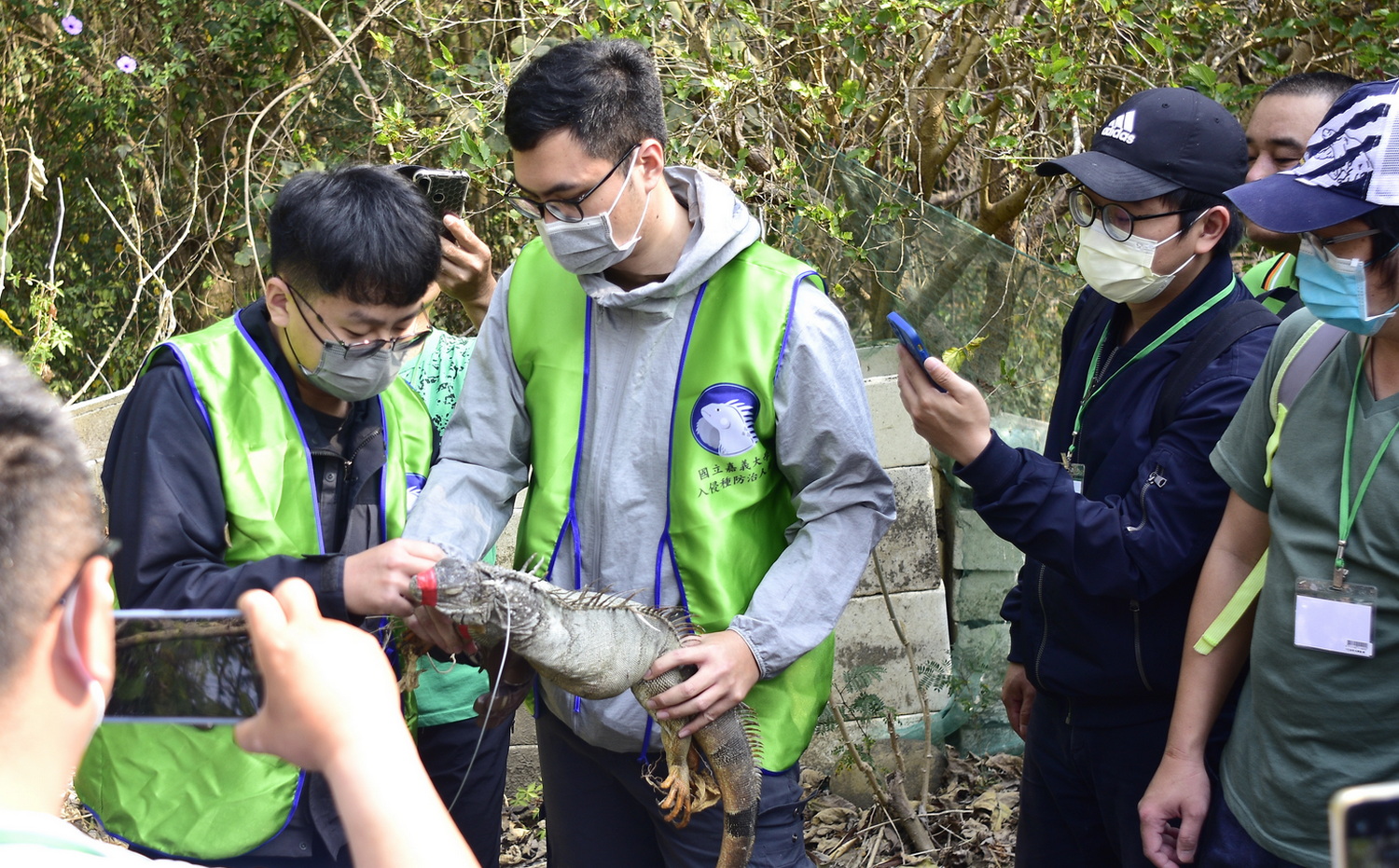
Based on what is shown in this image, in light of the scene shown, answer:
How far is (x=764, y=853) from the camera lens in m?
2.49

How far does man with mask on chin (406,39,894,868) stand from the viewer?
2.39 m

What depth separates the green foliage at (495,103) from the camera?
4605 mm

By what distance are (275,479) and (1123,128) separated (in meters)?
2.11

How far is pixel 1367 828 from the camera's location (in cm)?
92

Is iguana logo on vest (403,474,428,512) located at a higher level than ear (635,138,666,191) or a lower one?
lower

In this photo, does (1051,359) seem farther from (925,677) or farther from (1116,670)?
(1116,670)

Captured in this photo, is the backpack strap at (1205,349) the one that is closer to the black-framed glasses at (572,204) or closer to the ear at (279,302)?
the black-framed glasses at (572,204)

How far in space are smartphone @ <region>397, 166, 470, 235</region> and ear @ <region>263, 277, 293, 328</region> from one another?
2.02 ft

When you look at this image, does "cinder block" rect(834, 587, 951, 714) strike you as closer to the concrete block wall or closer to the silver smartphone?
the concrete block wall

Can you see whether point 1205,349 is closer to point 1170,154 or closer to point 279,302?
point 1170,154

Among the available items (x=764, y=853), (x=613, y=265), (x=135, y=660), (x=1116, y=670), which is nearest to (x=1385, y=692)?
(x=1116, y=670)

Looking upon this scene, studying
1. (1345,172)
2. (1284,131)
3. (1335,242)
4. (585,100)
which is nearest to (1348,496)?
(1335,242)

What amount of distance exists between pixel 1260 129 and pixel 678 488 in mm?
2282

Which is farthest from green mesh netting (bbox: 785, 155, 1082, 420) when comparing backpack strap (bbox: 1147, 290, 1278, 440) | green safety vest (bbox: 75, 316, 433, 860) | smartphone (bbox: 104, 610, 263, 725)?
smartphone (bbox: 104, 610, 263, 725)
